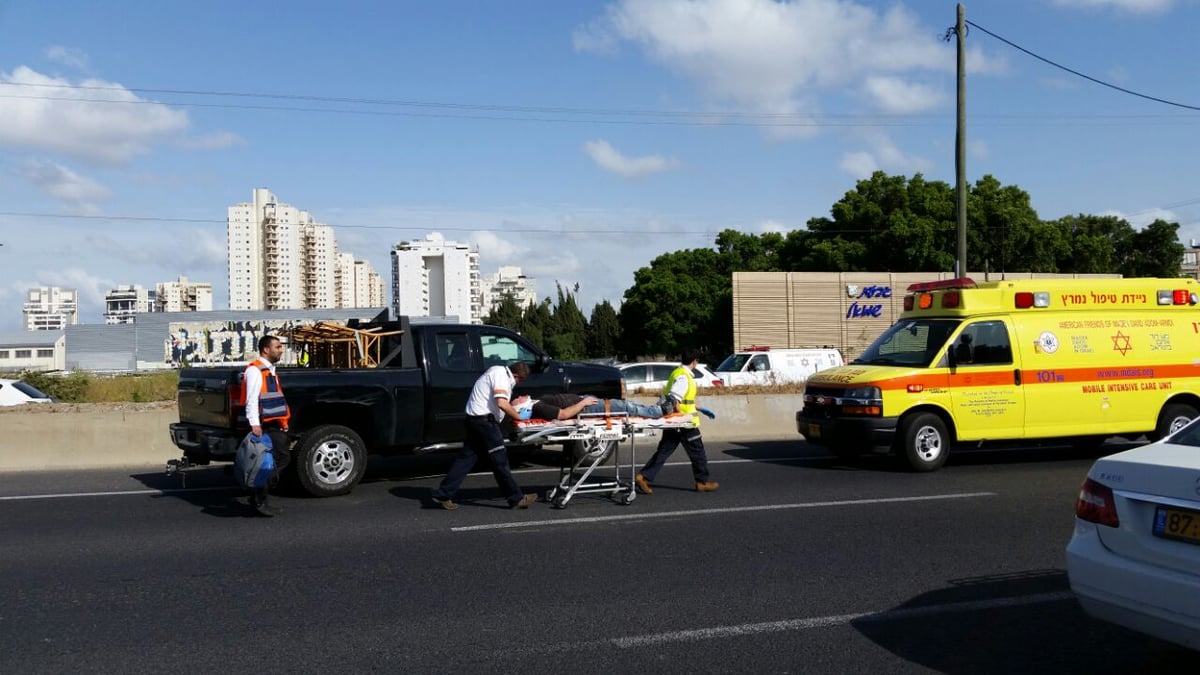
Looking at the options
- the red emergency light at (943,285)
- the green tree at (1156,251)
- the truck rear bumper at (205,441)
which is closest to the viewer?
the truck rear bumper at (205,441)

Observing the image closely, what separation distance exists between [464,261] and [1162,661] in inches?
5269

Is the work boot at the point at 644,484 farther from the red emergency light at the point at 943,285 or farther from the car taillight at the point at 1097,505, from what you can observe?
the car taillight at the point at 1097,505

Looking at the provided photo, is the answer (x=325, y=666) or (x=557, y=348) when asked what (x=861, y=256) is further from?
(x=325, y=666)

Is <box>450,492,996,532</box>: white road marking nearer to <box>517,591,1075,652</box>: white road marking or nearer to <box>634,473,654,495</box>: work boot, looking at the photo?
<box>634,473,654,495</box>: work boot

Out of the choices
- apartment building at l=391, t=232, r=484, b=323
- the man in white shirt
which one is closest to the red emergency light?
the man in white shirt

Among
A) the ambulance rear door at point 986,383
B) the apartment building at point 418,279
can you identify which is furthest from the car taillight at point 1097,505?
the apartment building at point 418,279

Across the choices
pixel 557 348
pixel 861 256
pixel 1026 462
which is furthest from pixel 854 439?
pixel 557 348

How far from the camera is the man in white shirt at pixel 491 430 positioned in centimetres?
1015

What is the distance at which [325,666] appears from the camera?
5.40m

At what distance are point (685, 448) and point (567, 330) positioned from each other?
65.8m

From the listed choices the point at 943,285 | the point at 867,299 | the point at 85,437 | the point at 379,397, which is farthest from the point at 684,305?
the point at 379,397

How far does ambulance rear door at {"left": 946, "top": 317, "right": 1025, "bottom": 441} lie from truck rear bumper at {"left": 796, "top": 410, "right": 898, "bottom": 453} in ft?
3.38

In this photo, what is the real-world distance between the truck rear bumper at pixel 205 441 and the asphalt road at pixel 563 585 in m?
0.51

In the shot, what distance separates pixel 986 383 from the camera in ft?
42.8
